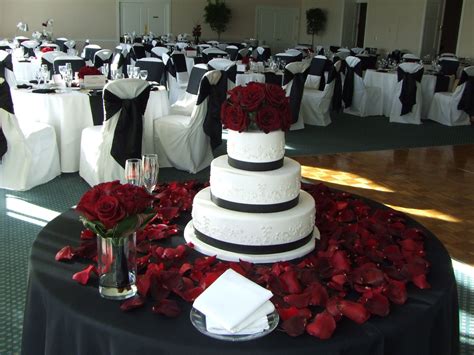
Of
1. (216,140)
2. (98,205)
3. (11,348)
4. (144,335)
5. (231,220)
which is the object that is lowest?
(11,348)

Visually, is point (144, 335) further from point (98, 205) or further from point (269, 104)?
point (269, 104)

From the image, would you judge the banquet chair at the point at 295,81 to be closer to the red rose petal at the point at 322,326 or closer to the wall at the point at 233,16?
the red rose petal at the point at 322,326

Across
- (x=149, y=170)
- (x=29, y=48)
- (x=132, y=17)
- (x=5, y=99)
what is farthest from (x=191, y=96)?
(x=132, y=17)

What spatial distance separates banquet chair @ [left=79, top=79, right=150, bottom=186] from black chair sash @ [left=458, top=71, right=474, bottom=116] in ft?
18.6

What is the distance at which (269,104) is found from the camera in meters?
1.72

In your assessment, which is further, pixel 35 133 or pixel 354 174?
pixel 354 174

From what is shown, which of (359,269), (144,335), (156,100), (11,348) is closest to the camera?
(144,335)

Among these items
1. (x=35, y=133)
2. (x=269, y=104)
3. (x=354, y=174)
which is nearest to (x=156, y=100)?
(x=35, y=133)

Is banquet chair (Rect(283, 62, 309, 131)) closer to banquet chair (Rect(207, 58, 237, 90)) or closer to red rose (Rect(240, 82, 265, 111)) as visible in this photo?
banquet chair (Rect(207, 58, 237, 90))

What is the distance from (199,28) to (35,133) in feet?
43.9

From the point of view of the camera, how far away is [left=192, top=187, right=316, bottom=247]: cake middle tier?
1696 mm

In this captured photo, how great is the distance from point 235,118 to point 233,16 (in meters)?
18.3

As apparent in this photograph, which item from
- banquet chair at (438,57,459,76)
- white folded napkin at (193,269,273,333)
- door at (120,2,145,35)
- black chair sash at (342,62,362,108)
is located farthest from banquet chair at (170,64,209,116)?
door at (120,2,145,35)

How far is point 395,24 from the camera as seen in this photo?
15.5 m
